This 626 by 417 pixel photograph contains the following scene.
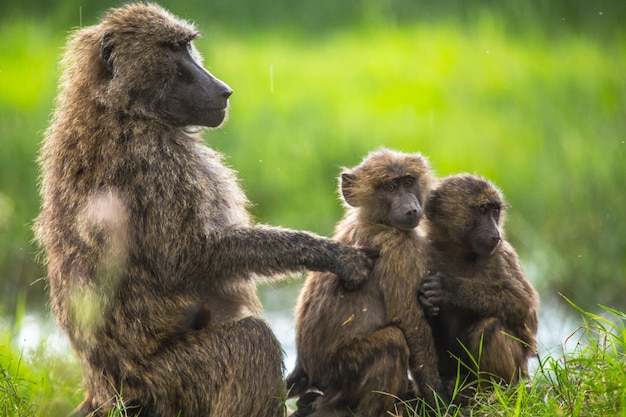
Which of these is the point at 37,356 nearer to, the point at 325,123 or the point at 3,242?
the point at 3,242

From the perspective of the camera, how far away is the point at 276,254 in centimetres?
569

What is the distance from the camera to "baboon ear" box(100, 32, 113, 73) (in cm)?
580

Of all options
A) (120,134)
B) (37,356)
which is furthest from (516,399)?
(37,356)

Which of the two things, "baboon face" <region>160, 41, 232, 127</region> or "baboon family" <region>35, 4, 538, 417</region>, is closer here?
"baboon family" <region>35, 4, 538, 417</region>

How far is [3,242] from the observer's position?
11.0 metres

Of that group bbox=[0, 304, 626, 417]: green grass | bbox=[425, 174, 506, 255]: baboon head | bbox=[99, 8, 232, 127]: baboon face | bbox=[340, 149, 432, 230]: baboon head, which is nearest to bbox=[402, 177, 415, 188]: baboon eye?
bbox=[340, 149, 432, 230]: baboon head

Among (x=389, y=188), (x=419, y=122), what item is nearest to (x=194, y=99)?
(x=389, y=188)

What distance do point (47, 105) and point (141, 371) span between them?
22.4 ft

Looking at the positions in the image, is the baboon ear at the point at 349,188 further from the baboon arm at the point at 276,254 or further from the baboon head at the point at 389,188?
the baboon arm at the point at 276,254

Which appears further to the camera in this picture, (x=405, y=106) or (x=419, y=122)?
(x=405, y=106)

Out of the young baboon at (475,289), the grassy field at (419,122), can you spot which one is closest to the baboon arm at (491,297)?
the young baboon at (475,289)

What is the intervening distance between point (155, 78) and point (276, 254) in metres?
1.14

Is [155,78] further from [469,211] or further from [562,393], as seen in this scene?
[562,393]

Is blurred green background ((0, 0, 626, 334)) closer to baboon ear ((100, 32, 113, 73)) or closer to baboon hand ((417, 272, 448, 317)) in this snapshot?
baboon ear ((100, 32, 113, 73))
